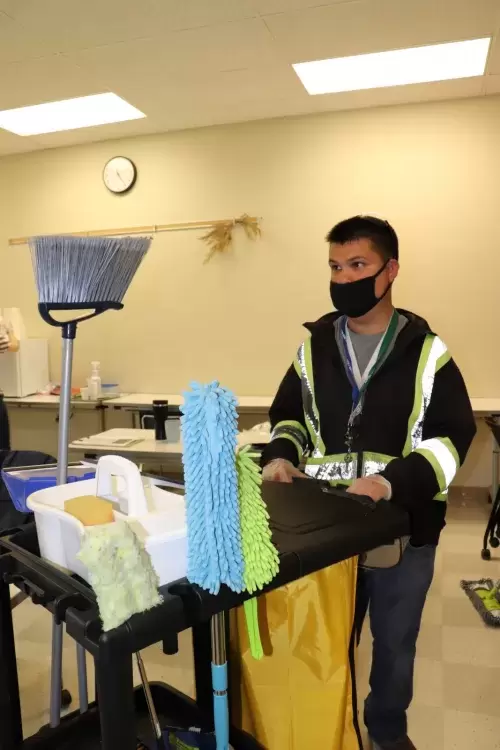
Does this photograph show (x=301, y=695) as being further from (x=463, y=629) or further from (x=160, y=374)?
(x=160, y=374)

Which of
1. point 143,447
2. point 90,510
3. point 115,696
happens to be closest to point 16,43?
point 143,447

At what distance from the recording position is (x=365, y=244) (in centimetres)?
155

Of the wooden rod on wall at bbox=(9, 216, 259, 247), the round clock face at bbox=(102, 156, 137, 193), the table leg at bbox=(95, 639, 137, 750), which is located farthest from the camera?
the round clock face at bbox=(102, 156, 137, 193)

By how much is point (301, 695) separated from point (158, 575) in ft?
2.34

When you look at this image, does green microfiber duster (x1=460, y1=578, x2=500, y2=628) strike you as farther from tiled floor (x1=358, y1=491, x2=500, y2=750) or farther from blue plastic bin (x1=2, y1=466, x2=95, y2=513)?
blue plastic bin (x1=2, y1=466, x2=95, y2=513)

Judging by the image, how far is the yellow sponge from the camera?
3.08ft

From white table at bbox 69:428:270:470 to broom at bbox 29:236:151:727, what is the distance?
149cm

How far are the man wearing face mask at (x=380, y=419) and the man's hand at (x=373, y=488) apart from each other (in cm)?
8

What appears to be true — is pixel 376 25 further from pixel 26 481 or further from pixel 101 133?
pixel 26 481

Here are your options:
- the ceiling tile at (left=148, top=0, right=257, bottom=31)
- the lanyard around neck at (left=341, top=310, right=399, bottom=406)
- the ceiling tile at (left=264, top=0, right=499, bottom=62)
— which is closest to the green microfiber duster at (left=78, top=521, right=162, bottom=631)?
the lanyard around neck at (left=341, top=310, right=399, bottom=406)

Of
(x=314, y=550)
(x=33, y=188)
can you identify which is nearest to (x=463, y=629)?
(x=314, y=550)

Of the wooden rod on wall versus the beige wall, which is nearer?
the beige wall

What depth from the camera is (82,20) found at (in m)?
2.92

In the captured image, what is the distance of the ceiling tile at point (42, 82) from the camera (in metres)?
3.43
